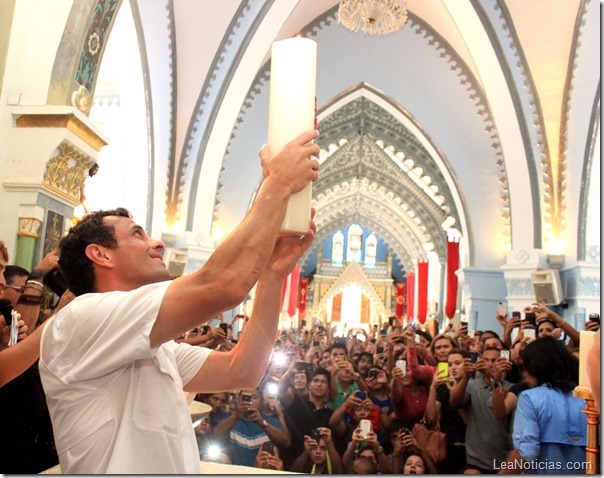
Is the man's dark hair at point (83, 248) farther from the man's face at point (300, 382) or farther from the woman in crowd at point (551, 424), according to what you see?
the man's face at point (300, 382)

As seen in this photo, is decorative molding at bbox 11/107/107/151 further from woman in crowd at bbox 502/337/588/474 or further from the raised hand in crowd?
woman in crowd at bbox 502/337/588/474

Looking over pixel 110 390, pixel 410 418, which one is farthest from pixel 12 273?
pixel 410 418

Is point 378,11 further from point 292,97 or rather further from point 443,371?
point 292,97

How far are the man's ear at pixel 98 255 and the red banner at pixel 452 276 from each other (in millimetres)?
11231

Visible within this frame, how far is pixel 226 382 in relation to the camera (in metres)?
1.57

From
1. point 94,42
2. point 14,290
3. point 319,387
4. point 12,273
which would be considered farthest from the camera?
point 94,42

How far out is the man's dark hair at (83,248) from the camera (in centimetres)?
144

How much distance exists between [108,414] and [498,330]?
33.8 feet

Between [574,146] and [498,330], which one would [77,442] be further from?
[498,330]

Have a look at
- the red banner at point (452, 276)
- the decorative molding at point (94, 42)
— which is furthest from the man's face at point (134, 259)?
the red banner at point (452, 276)

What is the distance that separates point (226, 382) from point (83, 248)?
49 centimetres

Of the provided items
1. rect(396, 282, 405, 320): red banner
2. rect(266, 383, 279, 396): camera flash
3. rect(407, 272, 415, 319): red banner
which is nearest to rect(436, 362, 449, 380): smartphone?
rect(266, 383, 279, 396): camera flash

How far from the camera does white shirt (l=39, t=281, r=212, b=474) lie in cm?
115

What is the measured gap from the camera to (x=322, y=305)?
3127 cm
